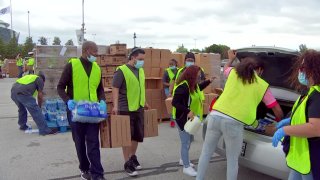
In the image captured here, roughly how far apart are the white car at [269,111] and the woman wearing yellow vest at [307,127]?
0.91 meters

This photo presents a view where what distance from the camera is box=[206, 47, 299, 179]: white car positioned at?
386cm

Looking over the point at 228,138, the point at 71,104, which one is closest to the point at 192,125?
the point at 228,138

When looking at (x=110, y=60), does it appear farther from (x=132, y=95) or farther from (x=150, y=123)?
(x=132, y=95)

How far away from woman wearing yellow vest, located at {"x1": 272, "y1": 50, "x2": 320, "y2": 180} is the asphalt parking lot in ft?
7.30

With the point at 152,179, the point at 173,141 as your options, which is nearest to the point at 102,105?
the point at 152,179

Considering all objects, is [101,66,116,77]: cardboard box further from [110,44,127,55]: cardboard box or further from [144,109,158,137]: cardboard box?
[144,109,158,137]: cardboard box

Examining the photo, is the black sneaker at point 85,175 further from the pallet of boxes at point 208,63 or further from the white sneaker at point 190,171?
the pallet of boxes at point 208,63

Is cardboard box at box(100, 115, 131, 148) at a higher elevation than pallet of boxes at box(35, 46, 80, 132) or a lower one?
lower

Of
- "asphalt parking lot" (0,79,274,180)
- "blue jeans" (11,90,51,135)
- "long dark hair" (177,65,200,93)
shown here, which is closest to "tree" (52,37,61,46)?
"blue jeans" (11,90,51,135)

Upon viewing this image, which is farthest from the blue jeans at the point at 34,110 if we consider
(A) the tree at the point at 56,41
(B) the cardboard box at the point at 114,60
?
(A) the tree at the point at 56,41

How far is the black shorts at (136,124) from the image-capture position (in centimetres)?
510

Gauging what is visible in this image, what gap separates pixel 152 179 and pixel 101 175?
0.75m

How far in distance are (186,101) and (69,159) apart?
2437mm

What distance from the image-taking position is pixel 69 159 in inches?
235
